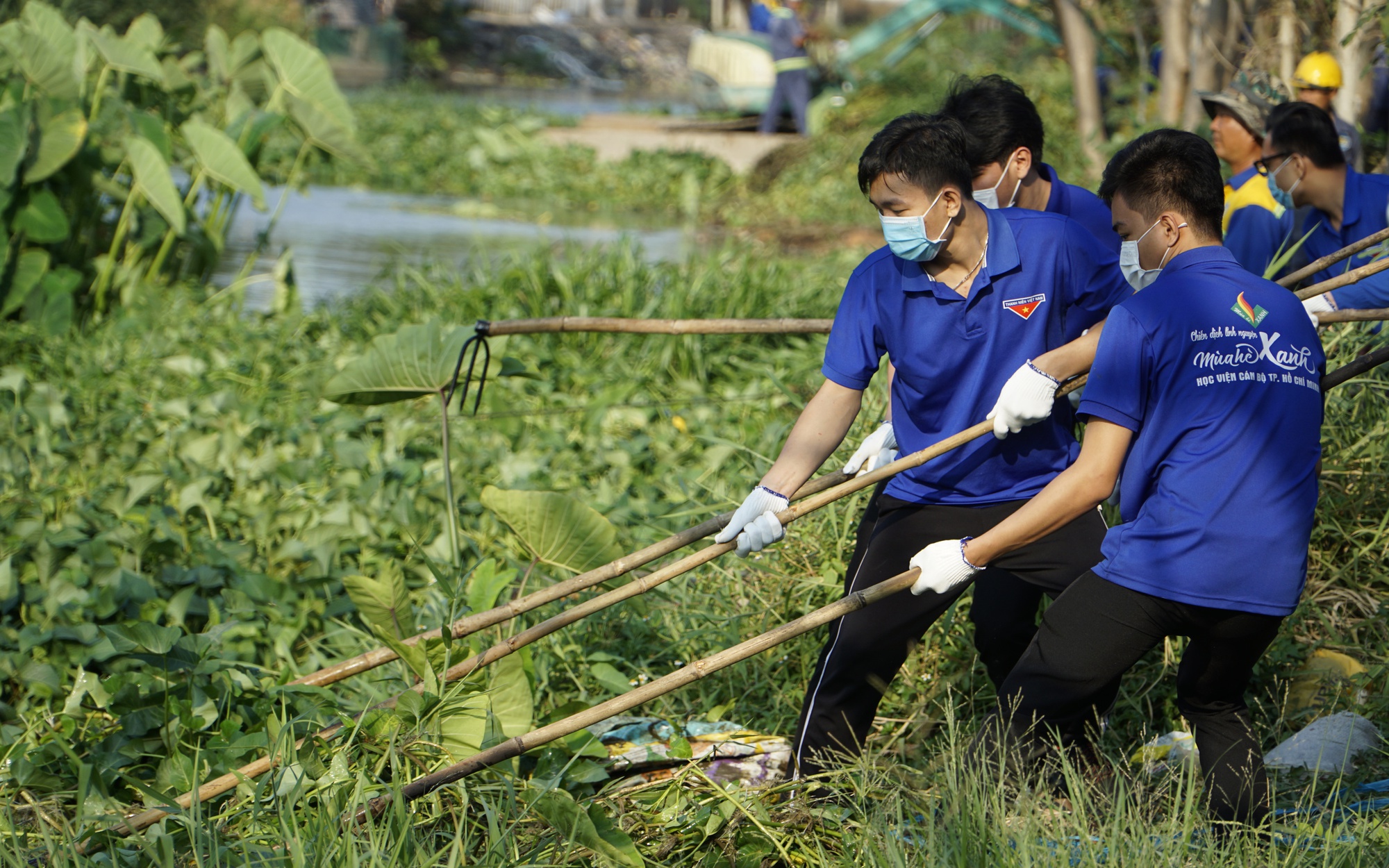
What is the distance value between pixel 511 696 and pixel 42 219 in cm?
510

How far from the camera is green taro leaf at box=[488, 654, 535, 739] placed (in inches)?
114

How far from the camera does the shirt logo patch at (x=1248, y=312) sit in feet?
7.51

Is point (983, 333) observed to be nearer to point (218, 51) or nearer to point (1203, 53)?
point (1203, 53)

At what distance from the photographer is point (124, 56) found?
273 inches

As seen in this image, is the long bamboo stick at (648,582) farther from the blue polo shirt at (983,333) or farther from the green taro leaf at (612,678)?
the green taro leaf at (612,678)

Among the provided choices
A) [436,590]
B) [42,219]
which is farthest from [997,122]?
[42,219]

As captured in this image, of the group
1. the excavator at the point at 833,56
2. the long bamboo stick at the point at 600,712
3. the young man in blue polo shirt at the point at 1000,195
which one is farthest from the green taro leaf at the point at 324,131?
the excavator at the point at 833,56

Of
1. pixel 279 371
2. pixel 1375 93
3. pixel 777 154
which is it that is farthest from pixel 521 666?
pixel 777 154

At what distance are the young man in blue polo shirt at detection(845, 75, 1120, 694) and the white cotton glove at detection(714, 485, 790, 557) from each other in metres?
0.36

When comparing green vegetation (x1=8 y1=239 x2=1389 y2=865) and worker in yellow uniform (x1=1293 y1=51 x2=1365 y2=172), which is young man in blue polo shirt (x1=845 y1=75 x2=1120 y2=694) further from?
worker in yellow uniform (x1=1293 y1=51 x2=1365 y2=172)

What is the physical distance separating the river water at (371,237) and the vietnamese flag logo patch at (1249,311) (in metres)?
5.16

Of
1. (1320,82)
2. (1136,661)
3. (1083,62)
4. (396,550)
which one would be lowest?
(396,550)

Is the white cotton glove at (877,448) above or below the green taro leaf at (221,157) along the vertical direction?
below

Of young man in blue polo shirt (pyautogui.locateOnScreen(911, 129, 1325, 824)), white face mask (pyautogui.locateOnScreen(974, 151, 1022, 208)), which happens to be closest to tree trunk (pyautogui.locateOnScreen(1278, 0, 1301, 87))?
white face mask (pyautogui.locateOnScreen(974, 151, 1022, 208))
